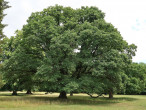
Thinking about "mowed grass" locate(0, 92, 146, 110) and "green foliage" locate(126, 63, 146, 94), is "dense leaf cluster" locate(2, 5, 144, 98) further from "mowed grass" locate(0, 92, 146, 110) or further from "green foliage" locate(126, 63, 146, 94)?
"green foliage" locate(126, 63, 146, 94)

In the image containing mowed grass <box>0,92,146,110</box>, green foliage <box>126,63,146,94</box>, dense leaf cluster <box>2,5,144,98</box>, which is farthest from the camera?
green foliage <box>126,63,146,94</box>

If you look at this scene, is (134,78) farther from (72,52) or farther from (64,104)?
(64,104)

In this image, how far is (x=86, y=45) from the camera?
26.1 meters

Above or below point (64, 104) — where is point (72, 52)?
above

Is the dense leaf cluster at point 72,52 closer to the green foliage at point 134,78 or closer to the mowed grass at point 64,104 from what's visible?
the mowed grass at point 64,104

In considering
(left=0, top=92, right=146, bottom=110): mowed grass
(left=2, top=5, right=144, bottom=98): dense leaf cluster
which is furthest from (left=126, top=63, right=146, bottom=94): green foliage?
(left=2, top=5, right=144, bottom=98): dense leaf cluster

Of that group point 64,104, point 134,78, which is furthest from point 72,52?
point 134,78

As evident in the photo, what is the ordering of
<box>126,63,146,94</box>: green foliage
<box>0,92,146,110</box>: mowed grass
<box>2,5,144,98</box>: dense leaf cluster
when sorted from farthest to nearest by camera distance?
<box>126,63,146,94</box>: green foliage, <box>2,5,144,98</box>: dense leaf cluster, <box>0,92,146,110</box>: mowed grass

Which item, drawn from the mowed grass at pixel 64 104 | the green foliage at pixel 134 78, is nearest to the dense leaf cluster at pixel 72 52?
the mowed grass at pixel 64 104

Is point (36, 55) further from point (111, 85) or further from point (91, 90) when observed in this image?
point (111, 85)

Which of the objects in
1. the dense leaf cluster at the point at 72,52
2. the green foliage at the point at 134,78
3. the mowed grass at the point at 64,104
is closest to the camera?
the mowed grass at the point at 64,104

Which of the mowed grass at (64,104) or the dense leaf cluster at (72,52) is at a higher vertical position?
the dense leaf cluster at (72,52)

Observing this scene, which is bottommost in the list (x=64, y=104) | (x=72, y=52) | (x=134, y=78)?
(x=64, y=104)

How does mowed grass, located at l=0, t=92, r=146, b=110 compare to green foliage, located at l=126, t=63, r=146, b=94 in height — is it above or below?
below
